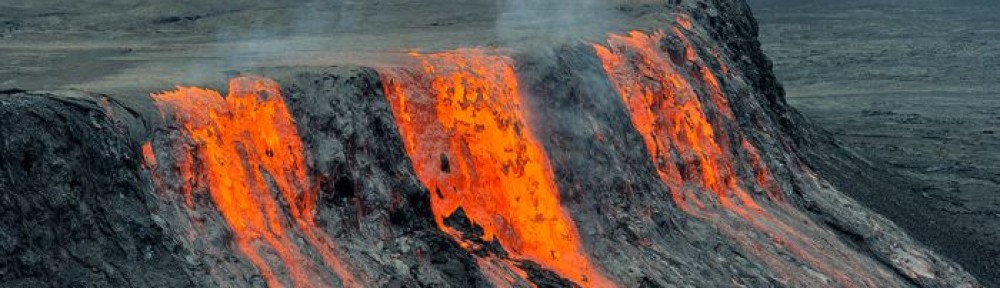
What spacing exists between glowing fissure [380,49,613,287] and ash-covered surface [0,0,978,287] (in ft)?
0.90

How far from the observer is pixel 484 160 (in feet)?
86.8

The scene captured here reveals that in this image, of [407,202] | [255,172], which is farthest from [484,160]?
[255,172]

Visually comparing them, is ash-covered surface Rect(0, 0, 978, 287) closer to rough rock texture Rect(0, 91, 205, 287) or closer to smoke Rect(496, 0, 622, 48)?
rough rock texture Rect(0, 91, 205, 287)

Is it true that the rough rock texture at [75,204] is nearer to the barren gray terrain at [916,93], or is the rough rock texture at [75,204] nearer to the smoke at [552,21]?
the smoke at [552,21]

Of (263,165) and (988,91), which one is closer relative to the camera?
(263,165)

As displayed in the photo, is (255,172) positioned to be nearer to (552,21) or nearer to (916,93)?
(552,21)

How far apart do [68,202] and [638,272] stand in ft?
38.6

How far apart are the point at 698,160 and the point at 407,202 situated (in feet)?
37.1

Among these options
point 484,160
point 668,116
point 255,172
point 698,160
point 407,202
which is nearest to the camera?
point 255,172

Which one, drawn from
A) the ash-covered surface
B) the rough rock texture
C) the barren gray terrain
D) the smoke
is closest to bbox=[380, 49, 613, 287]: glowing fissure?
the ash-covered surface

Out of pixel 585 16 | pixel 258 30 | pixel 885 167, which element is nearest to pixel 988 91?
pixel 885 167

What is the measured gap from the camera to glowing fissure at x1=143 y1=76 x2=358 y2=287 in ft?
67.6

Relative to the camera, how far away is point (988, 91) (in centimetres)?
7931

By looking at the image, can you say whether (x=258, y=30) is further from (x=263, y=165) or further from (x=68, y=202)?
(x=68, y=202)
